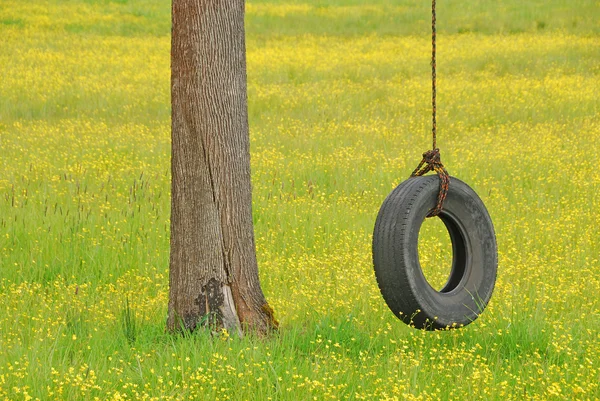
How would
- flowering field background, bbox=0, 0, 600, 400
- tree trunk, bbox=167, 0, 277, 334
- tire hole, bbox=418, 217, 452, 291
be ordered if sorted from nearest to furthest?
flowering field background, bbox=0, 0, 600, 400
tree trunk, bbox=167, 0, 277, 334
tire hole, bbox=418, 217, 452, 291

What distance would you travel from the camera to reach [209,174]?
597cm

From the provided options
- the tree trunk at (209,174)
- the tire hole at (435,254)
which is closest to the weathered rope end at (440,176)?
the tree trunk at (209,174)

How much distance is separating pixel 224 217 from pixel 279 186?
16.4 feet

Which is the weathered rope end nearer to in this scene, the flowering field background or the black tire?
the black tire

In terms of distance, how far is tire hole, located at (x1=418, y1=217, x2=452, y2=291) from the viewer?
7680 mm

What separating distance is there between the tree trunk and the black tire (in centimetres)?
105

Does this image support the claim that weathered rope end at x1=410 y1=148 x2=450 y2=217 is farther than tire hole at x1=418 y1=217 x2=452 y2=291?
No

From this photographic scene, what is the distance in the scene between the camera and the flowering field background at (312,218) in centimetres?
532

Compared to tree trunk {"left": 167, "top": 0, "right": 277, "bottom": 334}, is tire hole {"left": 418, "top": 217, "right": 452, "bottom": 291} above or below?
below

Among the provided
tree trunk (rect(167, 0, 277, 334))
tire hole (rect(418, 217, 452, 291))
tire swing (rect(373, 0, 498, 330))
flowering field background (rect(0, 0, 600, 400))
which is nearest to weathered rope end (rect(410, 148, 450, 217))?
tire swing (rect(373, 0, 498, 330))

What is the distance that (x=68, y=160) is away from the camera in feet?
41.4

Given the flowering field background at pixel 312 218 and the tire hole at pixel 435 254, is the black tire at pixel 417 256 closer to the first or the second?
the flowering field background at pixel 312 218

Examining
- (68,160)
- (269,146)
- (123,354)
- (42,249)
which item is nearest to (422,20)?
(269,146)

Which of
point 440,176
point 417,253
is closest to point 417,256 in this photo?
point 417,253
